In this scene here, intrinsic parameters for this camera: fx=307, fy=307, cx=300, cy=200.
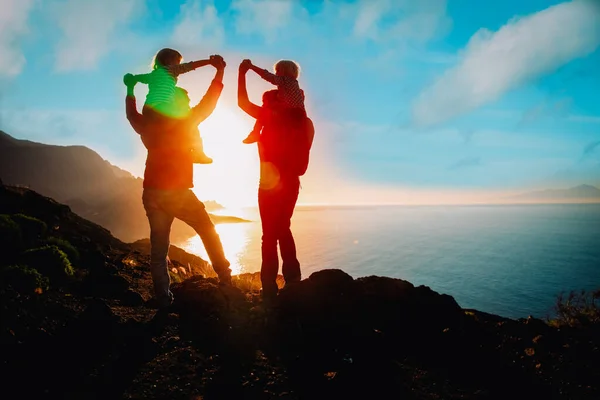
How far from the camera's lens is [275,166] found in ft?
16.9

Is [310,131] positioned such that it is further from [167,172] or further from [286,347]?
[286,347]

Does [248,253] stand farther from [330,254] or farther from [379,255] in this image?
[379,255]

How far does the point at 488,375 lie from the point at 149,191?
4834 mm

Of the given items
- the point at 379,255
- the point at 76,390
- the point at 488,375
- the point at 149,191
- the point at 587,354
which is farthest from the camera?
the point at 379,255

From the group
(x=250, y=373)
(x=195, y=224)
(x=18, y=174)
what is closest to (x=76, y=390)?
(x=250, y=373)

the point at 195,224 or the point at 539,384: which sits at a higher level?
the point at 195,224

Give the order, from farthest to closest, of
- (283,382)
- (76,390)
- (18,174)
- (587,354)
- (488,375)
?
A: (18,174), (587,354), (488,375), (283,382), (76,390)

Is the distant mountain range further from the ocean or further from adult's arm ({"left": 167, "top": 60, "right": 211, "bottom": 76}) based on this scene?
adult's arm ({"left": 167, "top": 60, "right": 211, "bottom": 76})

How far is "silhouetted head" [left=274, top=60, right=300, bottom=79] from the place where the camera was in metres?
5.12

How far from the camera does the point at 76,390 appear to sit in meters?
2.58

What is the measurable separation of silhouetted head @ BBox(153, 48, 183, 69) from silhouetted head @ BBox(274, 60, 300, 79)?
5.26 ft

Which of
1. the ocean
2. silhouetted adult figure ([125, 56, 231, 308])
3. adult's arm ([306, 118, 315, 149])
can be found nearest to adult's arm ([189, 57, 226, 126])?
silhouetted adult figure ([125, 56, 231, 308])

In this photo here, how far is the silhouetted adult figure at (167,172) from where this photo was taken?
4.57 metres

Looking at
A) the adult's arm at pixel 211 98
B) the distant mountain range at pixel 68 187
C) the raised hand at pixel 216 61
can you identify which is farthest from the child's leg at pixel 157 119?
the distant mountain range at pixel 68 187
